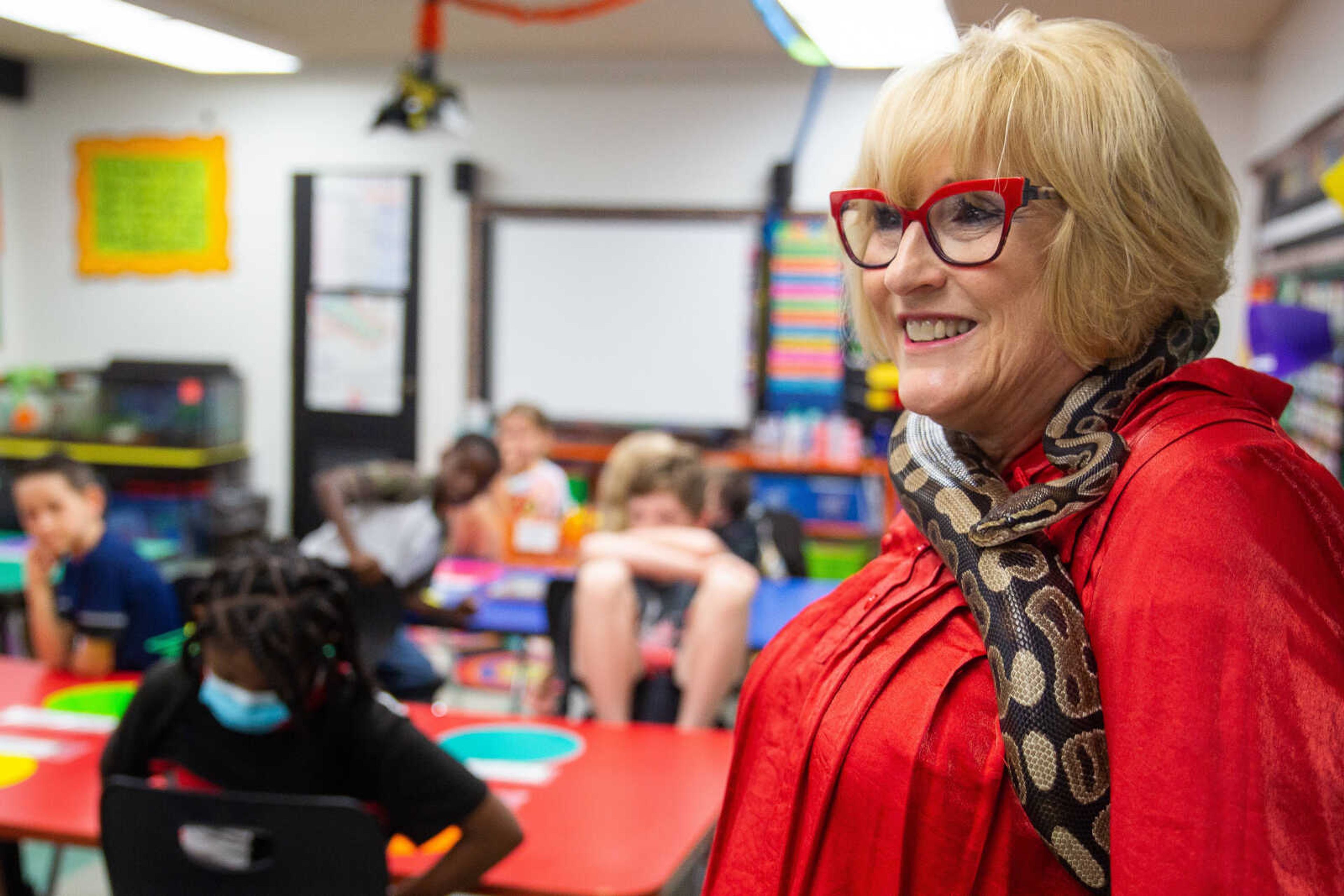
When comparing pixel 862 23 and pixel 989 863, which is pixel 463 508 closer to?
pixel 862 23

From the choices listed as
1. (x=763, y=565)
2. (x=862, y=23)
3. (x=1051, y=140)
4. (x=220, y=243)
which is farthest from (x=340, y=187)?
(x=1051, y=140)

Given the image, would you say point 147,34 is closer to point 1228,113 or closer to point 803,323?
point 1228,113

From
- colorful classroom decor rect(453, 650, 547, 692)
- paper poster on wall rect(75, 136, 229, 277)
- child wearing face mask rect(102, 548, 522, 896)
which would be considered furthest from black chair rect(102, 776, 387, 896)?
paper poster on wall rect(75, 136, 229, 277)

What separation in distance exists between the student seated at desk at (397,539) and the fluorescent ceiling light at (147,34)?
1454 mm

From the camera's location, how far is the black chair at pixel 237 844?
1.66m

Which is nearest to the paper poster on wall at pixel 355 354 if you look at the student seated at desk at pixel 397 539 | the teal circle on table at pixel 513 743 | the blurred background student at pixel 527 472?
the blurred background student at pixel 527 472

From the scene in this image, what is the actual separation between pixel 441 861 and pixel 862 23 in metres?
1.46

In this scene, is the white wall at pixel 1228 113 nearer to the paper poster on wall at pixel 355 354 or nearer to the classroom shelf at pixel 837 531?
the classroom shelf at pixel 837 531

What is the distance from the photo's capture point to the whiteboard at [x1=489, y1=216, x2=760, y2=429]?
7.28 m

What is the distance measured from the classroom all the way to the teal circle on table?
0.01m

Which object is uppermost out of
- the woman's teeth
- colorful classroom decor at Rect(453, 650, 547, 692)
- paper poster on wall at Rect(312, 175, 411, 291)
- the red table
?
paper poster on wall at Rect(312, 175, 411, 291)

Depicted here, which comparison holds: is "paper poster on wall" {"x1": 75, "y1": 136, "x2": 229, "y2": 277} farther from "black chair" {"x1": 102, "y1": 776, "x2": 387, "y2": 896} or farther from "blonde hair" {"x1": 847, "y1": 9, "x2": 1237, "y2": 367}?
"blonde hair" {"x1": 847, "y1": 9, "x2": 1237, "y2": 367}

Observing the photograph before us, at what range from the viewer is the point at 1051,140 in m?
0.86

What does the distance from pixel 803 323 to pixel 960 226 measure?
6370 millimetres
